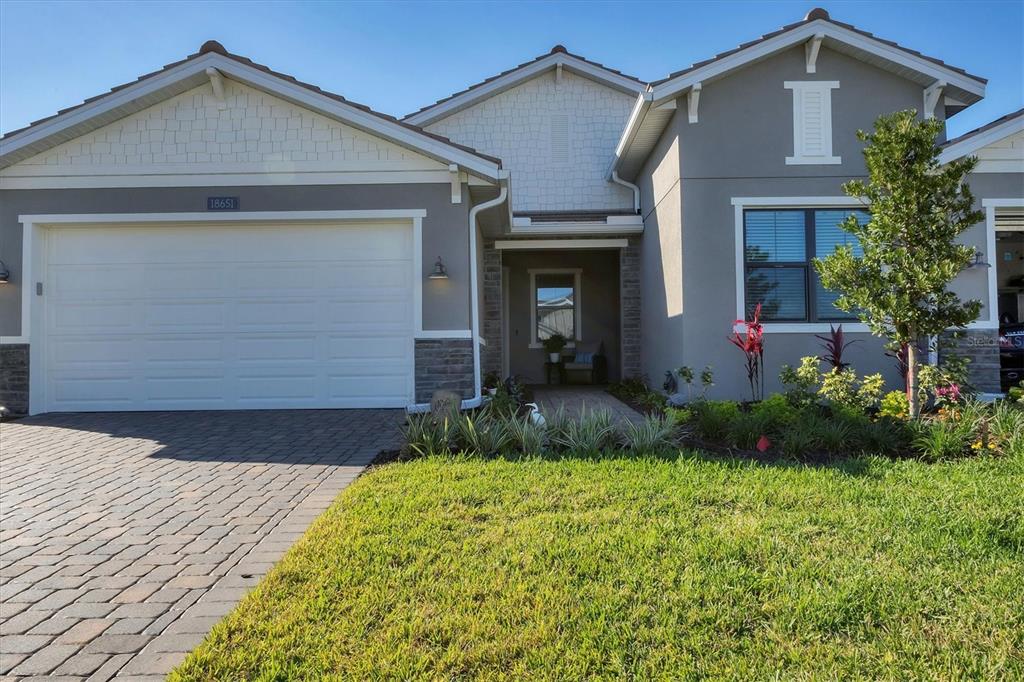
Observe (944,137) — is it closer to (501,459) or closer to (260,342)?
(501,459)

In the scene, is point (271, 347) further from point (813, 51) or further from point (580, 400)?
point (813, 51)

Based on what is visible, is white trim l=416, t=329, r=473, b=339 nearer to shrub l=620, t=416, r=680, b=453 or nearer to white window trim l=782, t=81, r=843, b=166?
shrub l=620, t=416, r=680, b=453

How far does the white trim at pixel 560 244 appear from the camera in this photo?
1111 centimetres

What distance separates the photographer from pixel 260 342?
26.9 ft

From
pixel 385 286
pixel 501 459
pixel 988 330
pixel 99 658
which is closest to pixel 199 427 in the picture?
pixel 385 286

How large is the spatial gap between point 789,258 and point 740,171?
1406 millimetres

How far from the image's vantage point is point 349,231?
326 inches

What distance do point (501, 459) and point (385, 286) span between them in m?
4.17

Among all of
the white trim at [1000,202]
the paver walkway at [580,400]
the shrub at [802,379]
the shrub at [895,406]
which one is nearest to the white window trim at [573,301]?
the paver walkway at [580,400]

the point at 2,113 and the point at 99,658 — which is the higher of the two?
the point at 2,113

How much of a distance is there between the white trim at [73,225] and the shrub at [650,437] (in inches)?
149

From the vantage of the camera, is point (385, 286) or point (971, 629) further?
point (385, 286)

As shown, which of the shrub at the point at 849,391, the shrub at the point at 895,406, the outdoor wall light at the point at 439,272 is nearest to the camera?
the shrub at the point at 895,406

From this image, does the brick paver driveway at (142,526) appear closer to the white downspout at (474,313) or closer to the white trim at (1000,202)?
the white downspout at (474,313)
